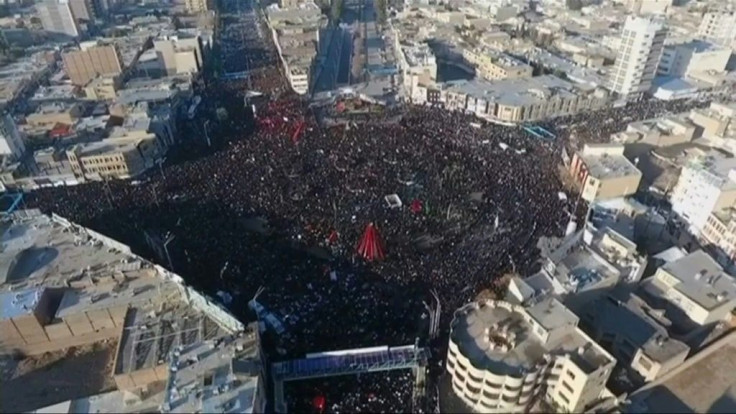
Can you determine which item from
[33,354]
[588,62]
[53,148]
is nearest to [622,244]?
[33,354]

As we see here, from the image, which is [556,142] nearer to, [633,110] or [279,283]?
[633,110]

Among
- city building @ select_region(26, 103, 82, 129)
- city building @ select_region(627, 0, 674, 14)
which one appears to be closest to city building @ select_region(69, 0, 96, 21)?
city building @ select_region(26, 103, 82, 129)

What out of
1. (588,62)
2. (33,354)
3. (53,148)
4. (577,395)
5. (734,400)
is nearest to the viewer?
(577,395)

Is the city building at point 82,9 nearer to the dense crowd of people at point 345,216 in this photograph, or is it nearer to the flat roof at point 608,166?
the dense crowd of people at point 345,216

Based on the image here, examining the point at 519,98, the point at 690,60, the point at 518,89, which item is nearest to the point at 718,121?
the point at 519,98

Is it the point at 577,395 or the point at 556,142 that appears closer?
the point at 577,395

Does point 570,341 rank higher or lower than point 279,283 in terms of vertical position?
higher
